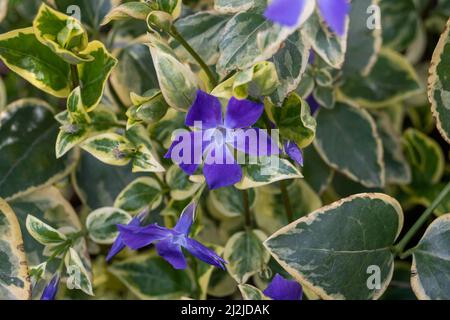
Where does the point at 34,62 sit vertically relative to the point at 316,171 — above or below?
above

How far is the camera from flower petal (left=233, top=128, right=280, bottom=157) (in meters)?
0.82

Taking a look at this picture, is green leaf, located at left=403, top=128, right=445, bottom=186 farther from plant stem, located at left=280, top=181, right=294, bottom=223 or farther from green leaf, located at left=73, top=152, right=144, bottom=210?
green leaf, located at left=73, top=152, right=144, bottom=210

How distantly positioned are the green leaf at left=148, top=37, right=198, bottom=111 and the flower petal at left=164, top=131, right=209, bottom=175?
4 cm

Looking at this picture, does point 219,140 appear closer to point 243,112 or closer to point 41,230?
point 243,112

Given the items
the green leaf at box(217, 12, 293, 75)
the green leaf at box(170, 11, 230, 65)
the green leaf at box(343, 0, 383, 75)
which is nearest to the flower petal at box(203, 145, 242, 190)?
the green leaf at box(217, 12, 293, 75)

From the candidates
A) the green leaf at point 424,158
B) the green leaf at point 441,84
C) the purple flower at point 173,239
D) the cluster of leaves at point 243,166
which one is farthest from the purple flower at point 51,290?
the green leaf at point 424,158

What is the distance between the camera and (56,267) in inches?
39.5

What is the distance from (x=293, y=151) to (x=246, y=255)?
0.26 metres

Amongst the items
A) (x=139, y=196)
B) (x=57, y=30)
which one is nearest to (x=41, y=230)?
(x=139, y=196)

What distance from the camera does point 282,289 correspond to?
932 mm

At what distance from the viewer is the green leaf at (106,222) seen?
3.19 feet

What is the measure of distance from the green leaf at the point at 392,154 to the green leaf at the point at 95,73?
22.9 inches

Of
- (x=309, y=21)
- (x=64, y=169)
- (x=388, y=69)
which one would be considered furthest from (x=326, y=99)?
(x=64, y=169)

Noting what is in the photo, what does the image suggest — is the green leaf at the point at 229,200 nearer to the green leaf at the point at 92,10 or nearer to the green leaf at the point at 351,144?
the green leaf at the point at 351,144
